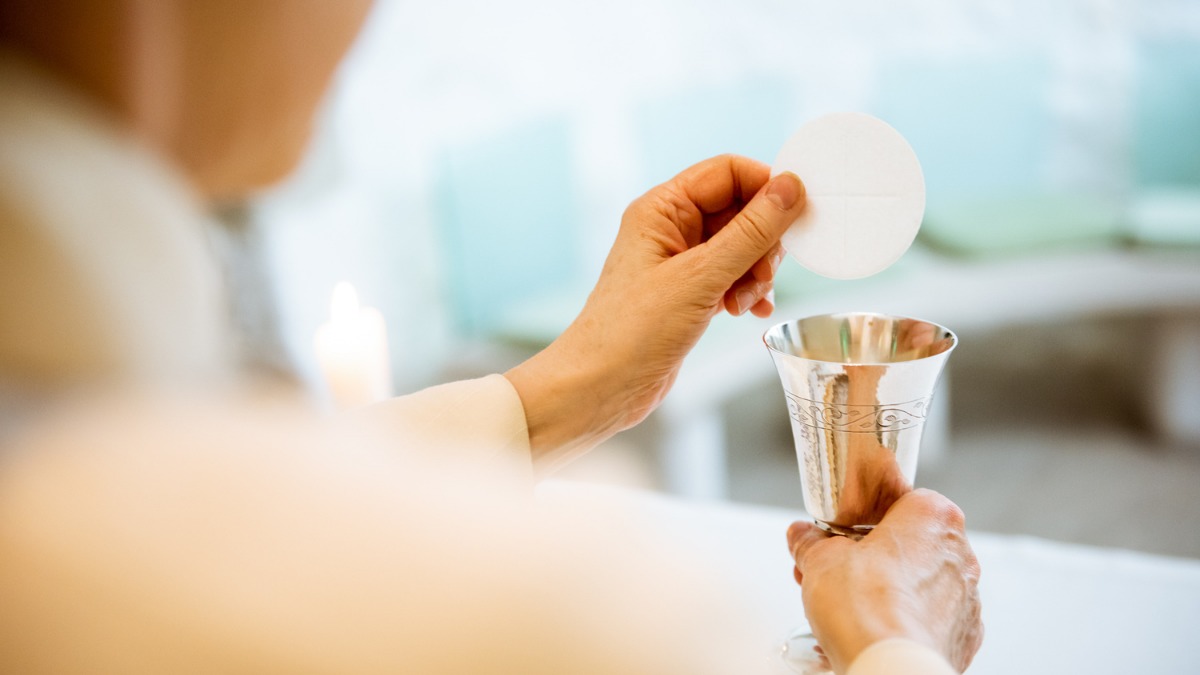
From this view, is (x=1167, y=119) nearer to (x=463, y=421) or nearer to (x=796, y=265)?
(x=796, y=265)

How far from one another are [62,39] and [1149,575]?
92 cm

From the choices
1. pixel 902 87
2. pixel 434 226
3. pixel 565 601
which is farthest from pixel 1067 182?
pixel 565 601

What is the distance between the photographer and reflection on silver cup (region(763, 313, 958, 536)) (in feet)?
2.28

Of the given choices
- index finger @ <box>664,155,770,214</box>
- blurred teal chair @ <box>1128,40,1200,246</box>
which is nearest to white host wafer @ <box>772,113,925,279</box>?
index finger @ <box>664,155,770,214</box>

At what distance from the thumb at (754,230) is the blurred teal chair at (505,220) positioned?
1643mm

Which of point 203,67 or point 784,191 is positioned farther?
point 784,191

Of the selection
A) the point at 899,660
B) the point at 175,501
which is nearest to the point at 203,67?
the point at 175,501

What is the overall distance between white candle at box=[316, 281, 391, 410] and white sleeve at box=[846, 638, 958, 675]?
543mm

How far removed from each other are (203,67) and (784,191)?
58 centimetres

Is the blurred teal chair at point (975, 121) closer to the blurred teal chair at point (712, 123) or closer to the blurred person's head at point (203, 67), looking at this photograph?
the blurred teal chair at point (712, 123)

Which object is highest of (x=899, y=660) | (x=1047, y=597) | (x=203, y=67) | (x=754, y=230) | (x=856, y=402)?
(x=203, y=67)

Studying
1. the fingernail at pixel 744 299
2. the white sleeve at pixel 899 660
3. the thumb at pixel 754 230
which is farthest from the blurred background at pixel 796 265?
the white sleeve at pixel 899 660

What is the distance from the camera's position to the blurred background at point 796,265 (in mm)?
2379

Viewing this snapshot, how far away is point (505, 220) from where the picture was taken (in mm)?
2668
